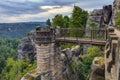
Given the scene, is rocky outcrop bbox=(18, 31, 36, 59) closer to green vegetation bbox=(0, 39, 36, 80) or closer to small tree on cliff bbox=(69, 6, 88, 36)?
green vegetation bbox=(0, 39, 36, 80)

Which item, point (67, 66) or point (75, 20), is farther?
point (75, 20)

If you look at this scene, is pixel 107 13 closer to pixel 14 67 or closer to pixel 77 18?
pixel 77 18

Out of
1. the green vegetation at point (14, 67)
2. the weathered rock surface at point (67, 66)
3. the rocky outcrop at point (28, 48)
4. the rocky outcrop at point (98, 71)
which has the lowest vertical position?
the green vegetation at point (14, 67)

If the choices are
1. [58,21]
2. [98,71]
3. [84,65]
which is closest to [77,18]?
[58,21]

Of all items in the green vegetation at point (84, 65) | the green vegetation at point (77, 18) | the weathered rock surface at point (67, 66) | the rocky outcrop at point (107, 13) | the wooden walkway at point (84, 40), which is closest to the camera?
the wooden walkway at point (84, 40)

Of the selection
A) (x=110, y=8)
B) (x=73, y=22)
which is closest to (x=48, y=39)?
(x=73, y=22)

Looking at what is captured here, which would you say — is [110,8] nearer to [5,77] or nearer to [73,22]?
[73,22]

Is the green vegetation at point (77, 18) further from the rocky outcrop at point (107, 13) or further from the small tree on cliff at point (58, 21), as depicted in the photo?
the rocky outcrop at point (107, 13)

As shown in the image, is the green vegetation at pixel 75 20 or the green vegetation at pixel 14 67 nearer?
the green vegetation at pixel 75 20

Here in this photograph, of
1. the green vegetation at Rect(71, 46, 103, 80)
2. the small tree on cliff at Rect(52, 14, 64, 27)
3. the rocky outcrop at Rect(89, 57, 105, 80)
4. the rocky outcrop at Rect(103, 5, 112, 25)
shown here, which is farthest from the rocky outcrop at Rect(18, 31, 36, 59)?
the rocky outcrop at Rect(89, 57, 105, 80)

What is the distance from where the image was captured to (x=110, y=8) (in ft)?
177

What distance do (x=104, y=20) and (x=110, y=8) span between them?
9.05 ft

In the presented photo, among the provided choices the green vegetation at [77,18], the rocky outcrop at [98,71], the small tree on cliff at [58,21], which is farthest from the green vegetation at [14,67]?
the rocky outcrop at [98,71]

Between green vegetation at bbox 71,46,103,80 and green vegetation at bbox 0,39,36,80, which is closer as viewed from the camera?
green vegetation at bbox 71,46,103,80
